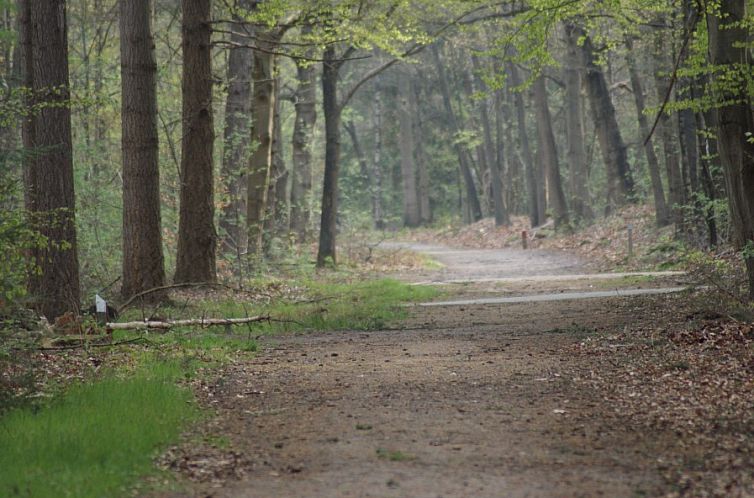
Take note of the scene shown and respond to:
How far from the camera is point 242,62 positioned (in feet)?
75.5

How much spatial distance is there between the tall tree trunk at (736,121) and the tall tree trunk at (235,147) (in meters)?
11.9

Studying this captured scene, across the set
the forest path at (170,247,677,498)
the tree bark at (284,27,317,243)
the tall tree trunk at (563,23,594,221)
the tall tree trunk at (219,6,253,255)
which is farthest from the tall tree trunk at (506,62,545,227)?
the forest path at (170,247,677,498)

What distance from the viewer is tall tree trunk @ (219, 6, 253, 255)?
21.8 metres

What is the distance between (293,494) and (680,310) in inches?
349

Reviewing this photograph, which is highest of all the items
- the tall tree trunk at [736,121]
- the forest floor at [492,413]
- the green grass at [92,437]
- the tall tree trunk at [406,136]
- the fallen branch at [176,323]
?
the tall tree trunk at [406,136]

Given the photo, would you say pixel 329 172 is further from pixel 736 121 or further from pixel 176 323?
pixel 736 121

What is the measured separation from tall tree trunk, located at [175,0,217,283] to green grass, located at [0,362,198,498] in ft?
28.8

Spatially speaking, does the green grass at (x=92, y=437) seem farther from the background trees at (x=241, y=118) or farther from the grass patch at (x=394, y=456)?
the grass patch at (x=394, y=456)

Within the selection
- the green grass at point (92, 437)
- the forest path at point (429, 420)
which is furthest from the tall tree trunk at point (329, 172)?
the green grass at point (92, 437)

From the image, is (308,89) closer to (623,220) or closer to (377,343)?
(623,220)

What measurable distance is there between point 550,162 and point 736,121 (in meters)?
29.3

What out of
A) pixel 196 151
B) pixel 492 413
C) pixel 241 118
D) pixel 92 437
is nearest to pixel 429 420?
pixel 492 413

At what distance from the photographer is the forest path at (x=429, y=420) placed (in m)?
5.68

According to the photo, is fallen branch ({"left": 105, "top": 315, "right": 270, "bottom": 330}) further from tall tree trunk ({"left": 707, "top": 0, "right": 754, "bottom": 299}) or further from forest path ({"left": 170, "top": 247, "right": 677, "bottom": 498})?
tall tree trunk ({"left": 707, "top": 0, "right": 754, "bottom": 299})
